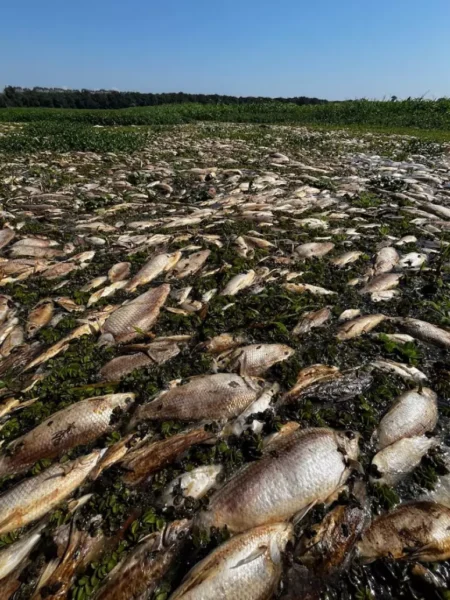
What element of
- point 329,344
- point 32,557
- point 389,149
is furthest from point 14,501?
point 389,149

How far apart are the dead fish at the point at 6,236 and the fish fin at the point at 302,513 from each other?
5.31 metres

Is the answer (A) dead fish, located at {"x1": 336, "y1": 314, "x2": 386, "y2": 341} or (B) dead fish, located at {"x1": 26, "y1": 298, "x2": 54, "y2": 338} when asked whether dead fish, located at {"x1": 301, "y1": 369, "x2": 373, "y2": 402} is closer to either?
(A) dead fish, located at {"x1": 336, "y1": 314, "x2": 386, "y2": 341}

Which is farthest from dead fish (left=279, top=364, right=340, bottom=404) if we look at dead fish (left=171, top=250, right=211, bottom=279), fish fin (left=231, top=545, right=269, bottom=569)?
dead fish (left=171, top=250, right=211, bottom=279)

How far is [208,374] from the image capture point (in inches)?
122

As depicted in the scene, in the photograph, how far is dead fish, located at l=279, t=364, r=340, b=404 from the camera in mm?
2881

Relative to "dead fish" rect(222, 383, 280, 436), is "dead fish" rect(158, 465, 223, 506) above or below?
below

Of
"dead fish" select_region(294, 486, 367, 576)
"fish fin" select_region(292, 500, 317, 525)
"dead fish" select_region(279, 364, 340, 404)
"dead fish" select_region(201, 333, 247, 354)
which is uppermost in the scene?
"dead fish" select_region(279, 364, 340, 404)

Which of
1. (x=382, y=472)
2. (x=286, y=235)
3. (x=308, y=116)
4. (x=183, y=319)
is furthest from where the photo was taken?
(x=308, y=116)

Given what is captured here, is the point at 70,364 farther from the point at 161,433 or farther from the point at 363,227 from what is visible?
the point at 363,227

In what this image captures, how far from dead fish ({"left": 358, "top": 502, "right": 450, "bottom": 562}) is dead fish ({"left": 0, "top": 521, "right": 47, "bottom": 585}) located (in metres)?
1.68

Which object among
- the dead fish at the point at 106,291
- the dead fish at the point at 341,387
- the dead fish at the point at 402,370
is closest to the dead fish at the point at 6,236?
the dead fish at the point at 106,291

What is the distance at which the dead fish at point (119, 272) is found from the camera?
4.78 metres

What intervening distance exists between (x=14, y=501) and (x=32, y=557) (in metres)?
0.32

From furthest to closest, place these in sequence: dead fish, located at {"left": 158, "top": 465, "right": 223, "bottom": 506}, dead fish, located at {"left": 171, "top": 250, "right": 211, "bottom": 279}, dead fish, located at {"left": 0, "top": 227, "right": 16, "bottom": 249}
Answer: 1. dead fish, located at {"left": 0, "top": 227, "right": 16, "bottom": 249}
2. dead fish, located at {"left": 171, "top": 250, "right": 211, "bottom": 279}
3. dead fish, located at {"left": 158, "top": 465, "right": 223, "bottom": 506}
